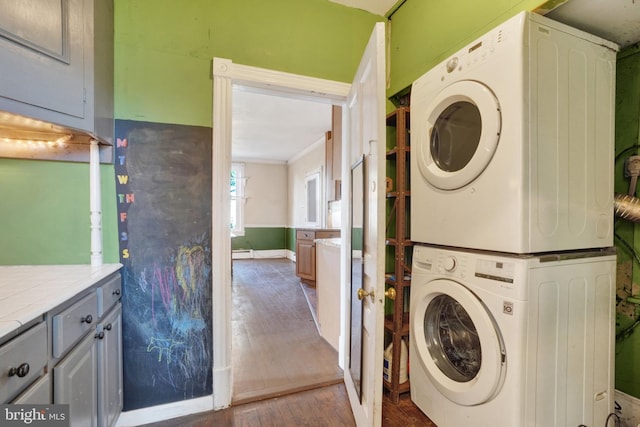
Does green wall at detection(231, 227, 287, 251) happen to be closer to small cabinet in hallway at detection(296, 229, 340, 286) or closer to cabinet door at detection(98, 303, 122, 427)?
small cabinet in hallway at detection(296, 229, 340, 286)

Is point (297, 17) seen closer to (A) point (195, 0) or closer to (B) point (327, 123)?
(A) point (195, 0)

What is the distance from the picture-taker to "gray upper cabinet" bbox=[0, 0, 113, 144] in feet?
3.34

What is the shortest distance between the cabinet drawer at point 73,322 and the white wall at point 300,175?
14.8 feet

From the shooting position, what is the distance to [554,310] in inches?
44.6

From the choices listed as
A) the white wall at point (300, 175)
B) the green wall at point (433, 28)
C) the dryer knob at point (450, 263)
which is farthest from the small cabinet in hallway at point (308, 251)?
the dryer knob at point (450, 263)

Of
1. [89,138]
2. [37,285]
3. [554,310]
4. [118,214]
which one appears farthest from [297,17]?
[554,310]

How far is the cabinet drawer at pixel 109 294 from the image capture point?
1.25 m

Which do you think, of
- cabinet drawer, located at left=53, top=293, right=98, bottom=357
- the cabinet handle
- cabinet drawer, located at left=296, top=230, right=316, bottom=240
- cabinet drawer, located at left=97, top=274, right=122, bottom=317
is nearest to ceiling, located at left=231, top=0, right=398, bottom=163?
cabinet drawer, located at left=97, top=274, right=122, bottom=317

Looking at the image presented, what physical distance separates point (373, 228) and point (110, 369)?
4.60ft

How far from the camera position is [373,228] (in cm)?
130

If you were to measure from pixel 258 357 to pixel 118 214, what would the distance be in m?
1.49

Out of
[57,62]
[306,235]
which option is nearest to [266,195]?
[306,235]

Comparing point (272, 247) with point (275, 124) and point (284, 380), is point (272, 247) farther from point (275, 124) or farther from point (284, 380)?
point (284, 380)

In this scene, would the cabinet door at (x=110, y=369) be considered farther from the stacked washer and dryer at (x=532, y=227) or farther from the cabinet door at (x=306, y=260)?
the cabinet door at (x=306, y=260)
